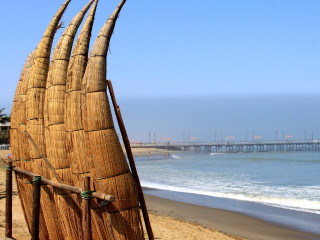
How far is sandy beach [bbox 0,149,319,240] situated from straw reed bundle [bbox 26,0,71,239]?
2251 millimetres

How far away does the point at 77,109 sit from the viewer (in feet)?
17.9

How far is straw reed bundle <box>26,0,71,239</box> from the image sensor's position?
6262 mm

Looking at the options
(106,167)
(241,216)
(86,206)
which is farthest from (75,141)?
(241,216)

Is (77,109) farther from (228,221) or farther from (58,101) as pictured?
(228,221)

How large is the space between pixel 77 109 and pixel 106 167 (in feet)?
3.21

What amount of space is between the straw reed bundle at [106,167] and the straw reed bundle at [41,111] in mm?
1508

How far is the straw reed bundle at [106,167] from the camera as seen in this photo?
4906mm

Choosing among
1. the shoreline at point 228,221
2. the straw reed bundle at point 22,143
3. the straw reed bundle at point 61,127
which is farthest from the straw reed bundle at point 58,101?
the shoreline at point 228,221

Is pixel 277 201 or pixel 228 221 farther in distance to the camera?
pixel 277 201

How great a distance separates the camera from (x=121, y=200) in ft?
16.1

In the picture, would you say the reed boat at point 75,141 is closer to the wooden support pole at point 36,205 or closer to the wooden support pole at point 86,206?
the wooden support pole at point 86,206

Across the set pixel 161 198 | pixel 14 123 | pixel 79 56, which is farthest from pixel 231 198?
pixel 79 56

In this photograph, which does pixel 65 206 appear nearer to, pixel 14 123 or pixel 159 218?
pixel 14 123

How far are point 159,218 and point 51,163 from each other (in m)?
7.35
